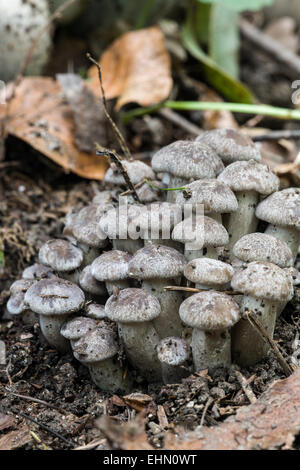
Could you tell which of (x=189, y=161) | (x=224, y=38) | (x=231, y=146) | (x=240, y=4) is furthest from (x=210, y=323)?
(x=224, y=38)

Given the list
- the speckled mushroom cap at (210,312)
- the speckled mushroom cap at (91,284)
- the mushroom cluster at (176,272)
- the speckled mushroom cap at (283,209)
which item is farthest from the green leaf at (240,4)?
the speckled mushroom cap at (210,312)

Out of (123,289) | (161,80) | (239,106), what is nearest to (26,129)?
(161,80)

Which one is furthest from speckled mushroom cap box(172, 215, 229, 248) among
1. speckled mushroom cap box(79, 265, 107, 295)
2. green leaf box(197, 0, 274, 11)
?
green leaf box(197, 0, 274, 11)

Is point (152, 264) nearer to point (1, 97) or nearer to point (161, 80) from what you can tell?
point (161, 80)

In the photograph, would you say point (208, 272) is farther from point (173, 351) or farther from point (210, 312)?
point (173, 351)

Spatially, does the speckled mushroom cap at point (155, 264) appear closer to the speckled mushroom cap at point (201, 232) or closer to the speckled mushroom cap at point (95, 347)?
the speckled mushroom cap at point (201, 232)
